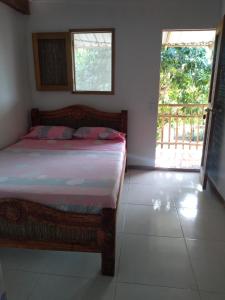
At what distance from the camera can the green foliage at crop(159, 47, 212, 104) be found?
4.88 metres

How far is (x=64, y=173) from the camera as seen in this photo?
2.03 metres

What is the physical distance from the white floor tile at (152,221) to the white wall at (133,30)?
4.21 feet

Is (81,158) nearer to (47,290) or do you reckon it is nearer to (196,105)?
(47,290)

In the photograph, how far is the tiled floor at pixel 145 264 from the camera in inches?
62.2

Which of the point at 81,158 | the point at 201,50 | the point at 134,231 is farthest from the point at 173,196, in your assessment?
the point at 201,50

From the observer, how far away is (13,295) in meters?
1.55

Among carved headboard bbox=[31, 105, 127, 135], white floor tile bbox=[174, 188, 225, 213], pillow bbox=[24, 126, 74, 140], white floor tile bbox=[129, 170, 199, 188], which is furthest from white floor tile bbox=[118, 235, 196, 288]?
carved headboard bbox=[31, 105, 127, 135]

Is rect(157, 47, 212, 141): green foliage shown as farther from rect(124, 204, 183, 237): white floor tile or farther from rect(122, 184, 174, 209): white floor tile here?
rect(124, 204, 183, 237): white floor tile

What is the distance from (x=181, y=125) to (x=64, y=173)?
11.3 ft

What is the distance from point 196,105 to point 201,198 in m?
2.39

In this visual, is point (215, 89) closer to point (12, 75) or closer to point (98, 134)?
point (98, 134)

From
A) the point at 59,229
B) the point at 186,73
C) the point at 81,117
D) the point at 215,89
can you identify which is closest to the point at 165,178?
the point at 215,89

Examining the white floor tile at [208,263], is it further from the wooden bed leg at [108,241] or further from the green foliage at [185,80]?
the green foliage at [185,80]

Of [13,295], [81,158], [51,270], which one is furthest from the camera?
[81,158]
